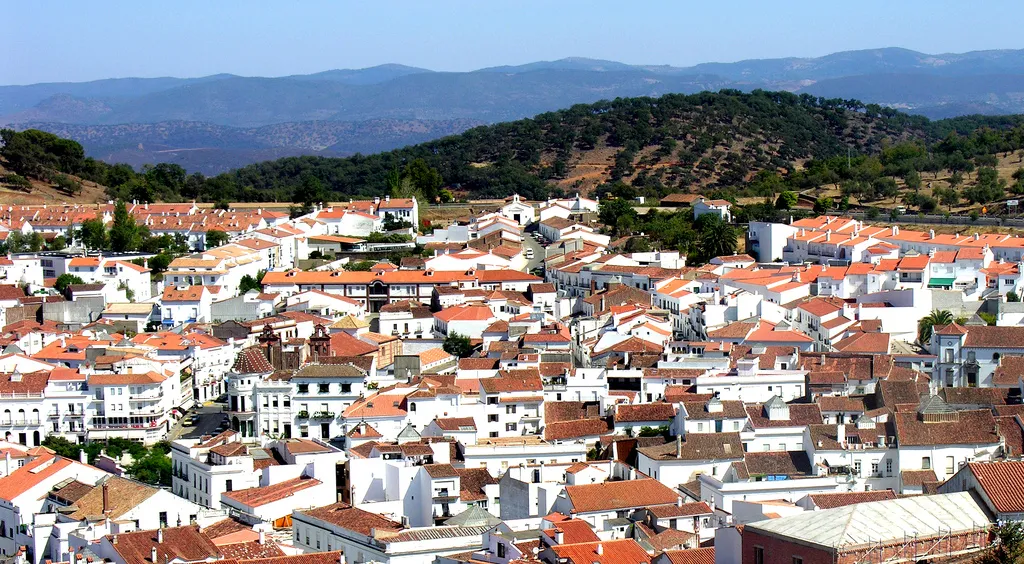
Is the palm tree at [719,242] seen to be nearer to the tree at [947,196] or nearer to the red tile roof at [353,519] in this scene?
the tree at [947,196]

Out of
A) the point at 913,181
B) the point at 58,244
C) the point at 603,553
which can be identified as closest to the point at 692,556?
the point at 603,553

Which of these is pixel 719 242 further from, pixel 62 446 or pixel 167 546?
pixel 167 546

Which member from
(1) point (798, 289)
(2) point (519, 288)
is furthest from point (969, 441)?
(2) point (519, 288)

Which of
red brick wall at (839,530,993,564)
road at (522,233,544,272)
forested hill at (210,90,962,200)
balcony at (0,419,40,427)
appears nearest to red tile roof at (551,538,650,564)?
red brick wall at (839,530,993,564)

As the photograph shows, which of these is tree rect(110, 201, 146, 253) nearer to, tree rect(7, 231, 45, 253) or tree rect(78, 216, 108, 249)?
tree rect(78, 216, 108, 249)

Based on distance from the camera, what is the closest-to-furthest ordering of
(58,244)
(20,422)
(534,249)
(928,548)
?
(928,548), (20,422), (534,249), (58,244)
